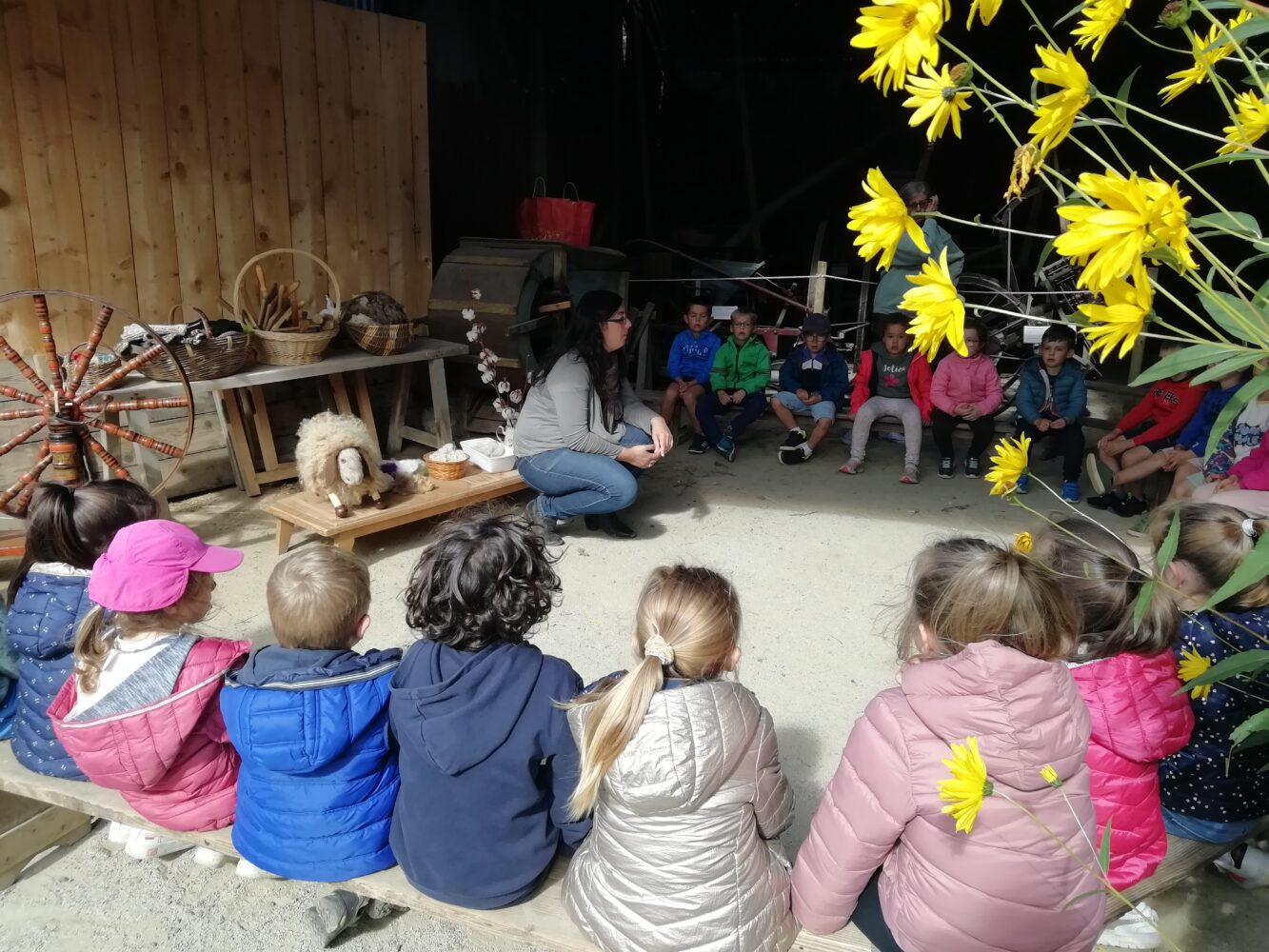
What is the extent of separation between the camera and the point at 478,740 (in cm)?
174

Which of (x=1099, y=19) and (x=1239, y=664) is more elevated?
(x=1099, y=19)

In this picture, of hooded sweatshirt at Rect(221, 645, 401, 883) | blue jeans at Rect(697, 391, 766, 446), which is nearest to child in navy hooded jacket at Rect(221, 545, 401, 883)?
hooded sweatshirt at Rect(221, 645, 401, 883)

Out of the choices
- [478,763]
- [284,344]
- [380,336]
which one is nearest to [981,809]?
[478,763]

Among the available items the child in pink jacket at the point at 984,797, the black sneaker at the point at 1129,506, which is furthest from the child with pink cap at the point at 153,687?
the black sneaker at the point at 1129,506

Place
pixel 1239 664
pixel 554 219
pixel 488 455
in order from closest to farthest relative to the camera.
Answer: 1. pixel 1239 664
2. pixel 488 455
3. pixel 554 219

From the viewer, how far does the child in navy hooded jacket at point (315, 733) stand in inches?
70.5

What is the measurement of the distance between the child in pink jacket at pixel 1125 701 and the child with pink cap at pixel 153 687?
1.73 m

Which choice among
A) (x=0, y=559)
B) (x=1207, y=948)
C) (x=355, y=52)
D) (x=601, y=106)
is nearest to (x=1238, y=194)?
(x=601, y=106)

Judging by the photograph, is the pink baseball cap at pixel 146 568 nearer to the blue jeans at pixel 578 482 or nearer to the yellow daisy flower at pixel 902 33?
the yellow daisy flower at pixel 902 33

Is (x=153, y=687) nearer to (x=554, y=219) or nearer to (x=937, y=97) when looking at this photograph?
(x=937, y=97)

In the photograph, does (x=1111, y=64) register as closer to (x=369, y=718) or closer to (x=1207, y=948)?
(x=1207, y=948)

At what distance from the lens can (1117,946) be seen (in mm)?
2004

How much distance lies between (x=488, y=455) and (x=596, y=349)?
0.74 meters

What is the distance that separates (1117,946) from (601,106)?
25.2 ft
